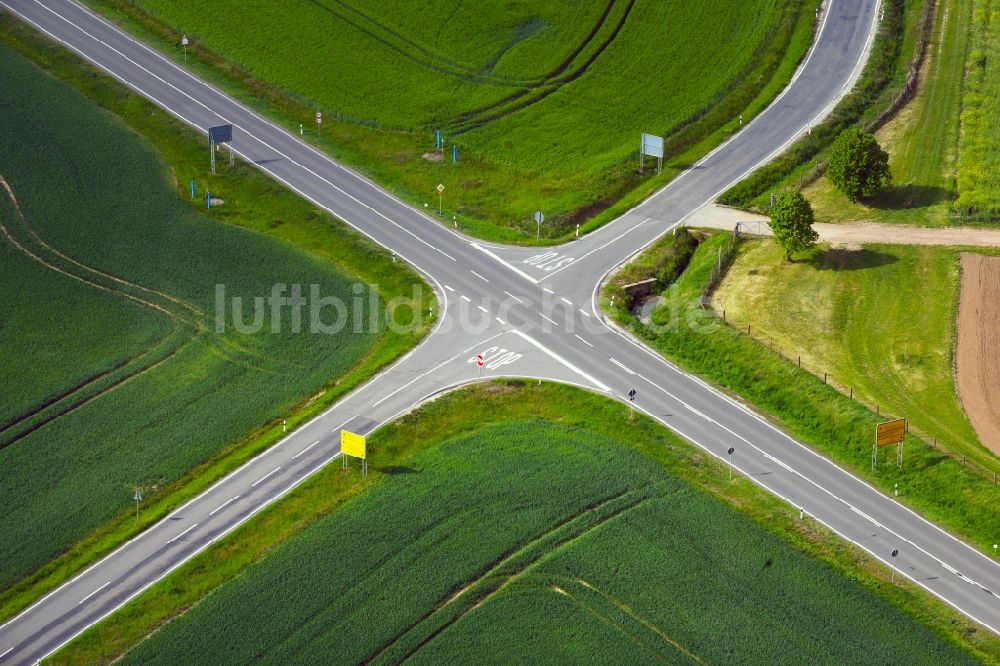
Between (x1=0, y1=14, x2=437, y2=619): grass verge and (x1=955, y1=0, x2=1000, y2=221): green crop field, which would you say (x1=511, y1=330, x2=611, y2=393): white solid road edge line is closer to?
(x1=0, y1=14, x2=437, y2=619): grass verge

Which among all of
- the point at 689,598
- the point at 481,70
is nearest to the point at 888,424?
the point at 689,598

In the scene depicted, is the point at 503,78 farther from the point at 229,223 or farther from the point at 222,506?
the point at 222,506

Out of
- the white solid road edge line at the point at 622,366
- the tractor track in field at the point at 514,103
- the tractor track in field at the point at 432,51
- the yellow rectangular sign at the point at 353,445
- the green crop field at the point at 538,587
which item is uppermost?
the tractor track in field at the point at 432,51

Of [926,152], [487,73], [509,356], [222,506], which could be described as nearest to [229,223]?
[509,356]

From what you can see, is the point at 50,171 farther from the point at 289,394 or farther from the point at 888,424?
the point at 888,424

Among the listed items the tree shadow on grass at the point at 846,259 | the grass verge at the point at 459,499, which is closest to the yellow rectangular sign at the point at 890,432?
the grass verge at the point at 459,499

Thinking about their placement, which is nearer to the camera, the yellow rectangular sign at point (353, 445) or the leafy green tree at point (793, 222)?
the yellow rectangular sign at point (353, 445)

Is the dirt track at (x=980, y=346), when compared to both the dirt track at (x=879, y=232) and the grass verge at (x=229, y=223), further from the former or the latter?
the grass verge at (x=229, y=223)
